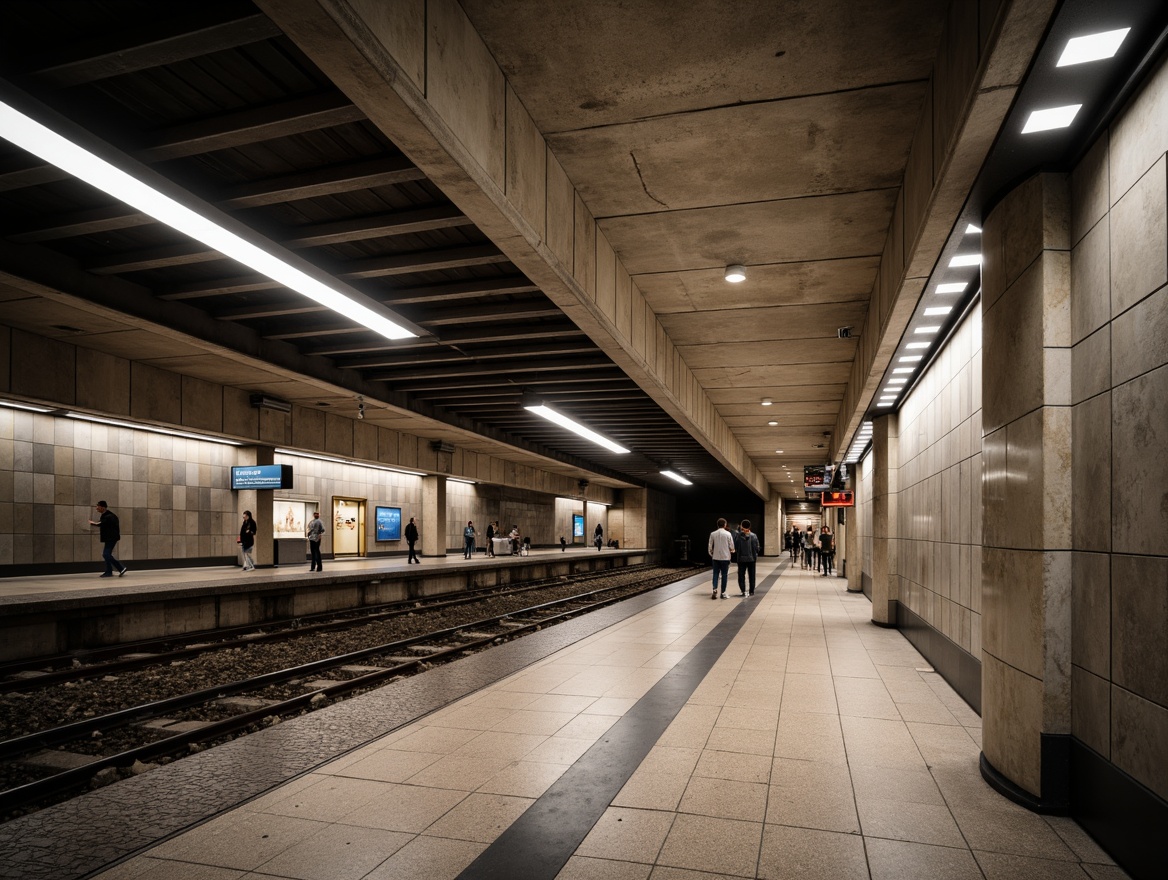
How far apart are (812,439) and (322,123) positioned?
20.0 m

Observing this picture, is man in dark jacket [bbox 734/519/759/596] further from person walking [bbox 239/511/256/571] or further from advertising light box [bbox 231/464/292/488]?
person walking [bbox 239/511/256/571]

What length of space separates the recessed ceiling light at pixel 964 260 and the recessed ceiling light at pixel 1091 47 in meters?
2.55

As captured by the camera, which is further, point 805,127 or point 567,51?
point 805,127

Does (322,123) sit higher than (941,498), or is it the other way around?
(322,123)

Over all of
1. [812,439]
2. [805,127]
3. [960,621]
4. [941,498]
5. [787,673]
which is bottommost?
[787,673]

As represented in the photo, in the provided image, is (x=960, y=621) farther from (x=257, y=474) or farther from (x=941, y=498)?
(x=257, y=474)

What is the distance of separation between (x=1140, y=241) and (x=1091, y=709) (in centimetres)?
232

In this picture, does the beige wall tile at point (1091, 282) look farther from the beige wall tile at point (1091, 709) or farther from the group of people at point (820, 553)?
the group of people at point (820, 553)

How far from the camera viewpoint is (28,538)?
14.9 meters

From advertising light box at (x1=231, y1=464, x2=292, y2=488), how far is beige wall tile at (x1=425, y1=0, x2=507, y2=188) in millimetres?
14752

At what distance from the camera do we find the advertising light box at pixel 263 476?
59.2 ft

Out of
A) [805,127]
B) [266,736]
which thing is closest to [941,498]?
[805,127]

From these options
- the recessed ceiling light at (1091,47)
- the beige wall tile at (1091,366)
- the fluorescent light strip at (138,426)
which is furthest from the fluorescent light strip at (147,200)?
A: the fluorescent light strip at (138,426)

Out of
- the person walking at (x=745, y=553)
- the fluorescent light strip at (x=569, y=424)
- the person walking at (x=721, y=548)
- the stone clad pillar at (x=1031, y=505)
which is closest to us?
the stone clad pillar at (x=1031, y=505)
